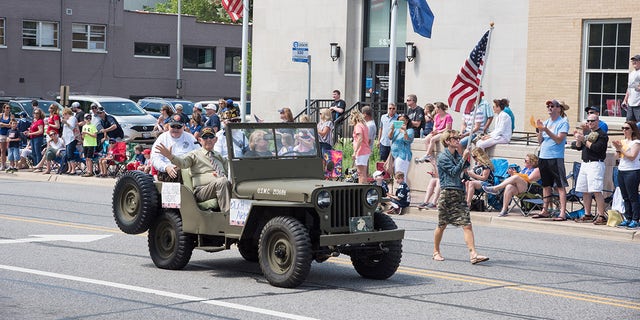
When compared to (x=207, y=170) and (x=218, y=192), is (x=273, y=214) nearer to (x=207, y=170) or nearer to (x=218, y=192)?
(x=218, y=192)

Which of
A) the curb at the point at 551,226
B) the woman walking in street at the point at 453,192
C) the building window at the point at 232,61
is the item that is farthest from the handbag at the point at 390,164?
the building window at the point at 232,61

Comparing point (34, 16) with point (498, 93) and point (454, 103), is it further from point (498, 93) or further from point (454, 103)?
point (454, 103)

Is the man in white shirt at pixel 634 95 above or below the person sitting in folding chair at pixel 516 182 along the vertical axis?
above

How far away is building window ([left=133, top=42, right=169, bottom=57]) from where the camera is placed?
61.6 meters

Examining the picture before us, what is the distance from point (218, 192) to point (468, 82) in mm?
8179

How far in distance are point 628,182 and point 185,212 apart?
8.31 metres

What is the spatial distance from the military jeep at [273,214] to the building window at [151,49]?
166 ft

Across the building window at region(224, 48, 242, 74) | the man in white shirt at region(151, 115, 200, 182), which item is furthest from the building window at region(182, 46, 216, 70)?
the man in white shirt at region(151, 115, 200, 182)

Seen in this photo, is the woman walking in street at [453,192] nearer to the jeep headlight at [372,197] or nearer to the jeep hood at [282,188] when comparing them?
the jeep headlight at [372,197]

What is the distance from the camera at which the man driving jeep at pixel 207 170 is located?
436 inches

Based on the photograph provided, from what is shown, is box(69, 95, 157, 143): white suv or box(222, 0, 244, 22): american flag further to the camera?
box(69, 95, 157, 143): white suv

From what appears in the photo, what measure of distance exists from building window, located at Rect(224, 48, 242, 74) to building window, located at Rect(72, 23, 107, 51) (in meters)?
8.53

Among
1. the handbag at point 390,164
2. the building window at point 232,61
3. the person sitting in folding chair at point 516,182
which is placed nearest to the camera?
the person sitting in folding chair at point 516,182

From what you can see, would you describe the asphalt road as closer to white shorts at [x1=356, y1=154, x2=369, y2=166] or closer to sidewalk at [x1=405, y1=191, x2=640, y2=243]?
sidewalk at [x1=405, y1=191, x2=640, y2=243]
